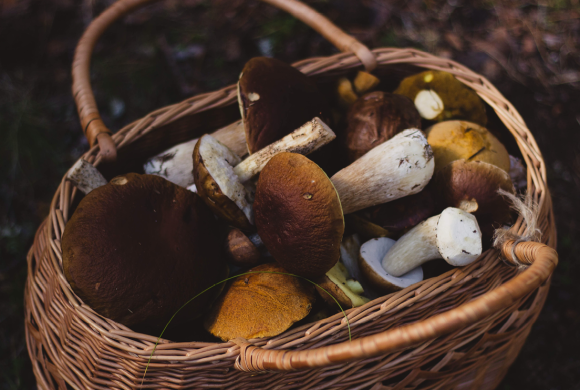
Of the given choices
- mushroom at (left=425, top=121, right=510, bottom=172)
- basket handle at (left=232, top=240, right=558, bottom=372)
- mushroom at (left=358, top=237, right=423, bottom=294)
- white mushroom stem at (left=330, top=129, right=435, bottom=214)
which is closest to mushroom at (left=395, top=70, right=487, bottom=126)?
mushroom at (left=425, top=121, right=510, bottom=172)

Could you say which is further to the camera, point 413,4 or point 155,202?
point 413,4

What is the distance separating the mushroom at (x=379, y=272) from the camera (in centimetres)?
148

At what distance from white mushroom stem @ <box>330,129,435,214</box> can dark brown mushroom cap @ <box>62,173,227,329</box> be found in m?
0.61

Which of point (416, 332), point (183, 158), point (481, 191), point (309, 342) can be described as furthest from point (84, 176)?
point (481, 191)

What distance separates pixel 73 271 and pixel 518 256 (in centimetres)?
150

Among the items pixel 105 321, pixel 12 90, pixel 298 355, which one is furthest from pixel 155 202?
pixel 12 90

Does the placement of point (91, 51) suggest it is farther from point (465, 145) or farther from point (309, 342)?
point (465, 145)

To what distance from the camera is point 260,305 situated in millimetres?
1329

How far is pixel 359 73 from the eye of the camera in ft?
6.57

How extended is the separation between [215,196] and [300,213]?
38 centimetres

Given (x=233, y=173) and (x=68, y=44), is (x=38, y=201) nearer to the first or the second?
(x=68, y=44)

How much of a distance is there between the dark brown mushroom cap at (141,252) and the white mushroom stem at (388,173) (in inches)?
24.2

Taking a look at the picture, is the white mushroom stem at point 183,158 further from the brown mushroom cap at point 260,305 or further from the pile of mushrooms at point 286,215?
the brown mushroom cap at point 260,305

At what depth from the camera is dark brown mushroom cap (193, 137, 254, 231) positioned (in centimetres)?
141
